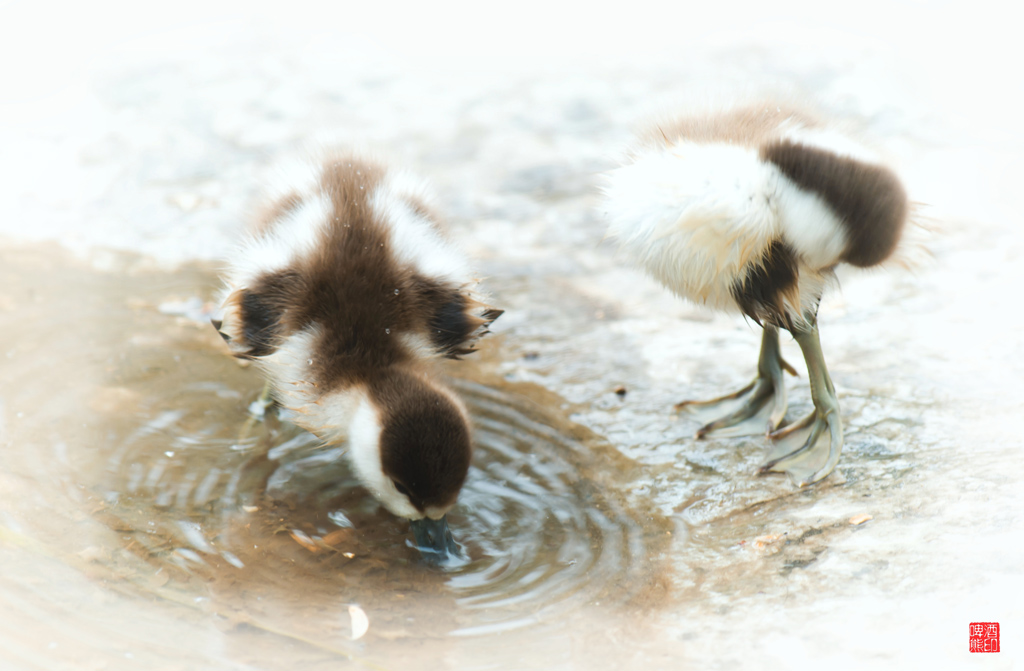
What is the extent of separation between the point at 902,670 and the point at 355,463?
177cm

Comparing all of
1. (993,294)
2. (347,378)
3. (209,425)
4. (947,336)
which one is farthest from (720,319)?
(209,425)

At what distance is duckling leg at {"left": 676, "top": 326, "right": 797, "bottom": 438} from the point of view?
3510mm

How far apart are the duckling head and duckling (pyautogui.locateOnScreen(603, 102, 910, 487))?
38.5 inches

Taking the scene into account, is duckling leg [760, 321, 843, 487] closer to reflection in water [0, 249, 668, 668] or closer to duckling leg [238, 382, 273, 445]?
reflection in water [0, 249, 668, 668]

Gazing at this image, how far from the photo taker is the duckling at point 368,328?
2721 mm

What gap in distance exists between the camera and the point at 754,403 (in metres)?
3.60

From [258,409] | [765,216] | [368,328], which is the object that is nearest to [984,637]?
[765,216]

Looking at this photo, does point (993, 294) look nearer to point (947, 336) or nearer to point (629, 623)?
point (947, 336)

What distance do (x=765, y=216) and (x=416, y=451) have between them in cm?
141

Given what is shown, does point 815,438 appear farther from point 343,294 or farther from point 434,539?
point 343,294

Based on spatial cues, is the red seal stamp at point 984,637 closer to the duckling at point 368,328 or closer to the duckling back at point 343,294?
the duckling at point 368,328

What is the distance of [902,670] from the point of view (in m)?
2.13

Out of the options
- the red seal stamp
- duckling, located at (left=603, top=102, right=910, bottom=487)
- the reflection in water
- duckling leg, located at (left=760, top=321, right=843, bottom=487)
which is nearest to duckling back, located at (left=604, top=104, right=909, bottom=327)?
duckling, located at (left=603, top=102, right=910, bottom=487)

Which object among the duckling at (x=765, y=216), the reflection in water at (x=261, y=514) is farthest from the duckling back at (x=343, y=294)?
the duckling at (x=765, y=216)
